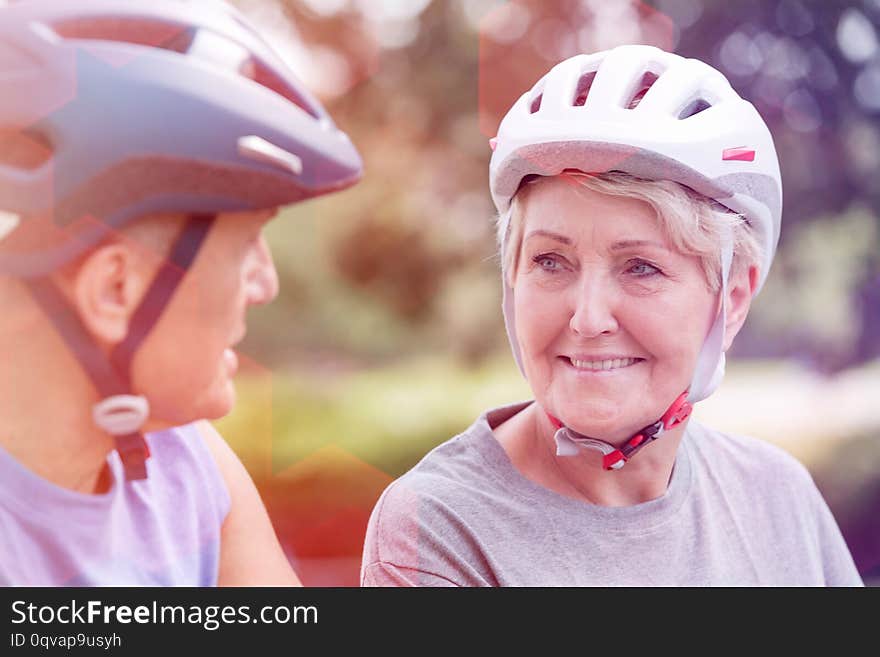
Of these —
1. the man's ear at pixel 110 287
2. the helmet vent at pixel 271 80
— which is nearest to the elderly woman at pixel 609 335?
the helmet vent at pixel 271 80

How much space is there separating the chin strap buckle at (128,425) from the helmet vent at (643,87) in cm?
95

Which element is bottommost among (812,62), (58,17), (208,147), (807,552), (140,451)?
(807,552)

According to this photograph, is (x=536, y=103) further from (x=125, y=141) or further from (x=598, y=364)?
(x=125, y=141)

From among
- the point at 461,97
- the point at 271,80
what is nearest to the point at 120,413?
the point at 271,80

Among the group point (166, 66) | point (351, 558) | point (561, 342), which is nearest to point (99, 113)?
point (166, 66)

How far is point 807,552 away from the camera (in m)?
1.85

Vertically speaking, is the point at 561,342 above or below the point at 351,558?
above

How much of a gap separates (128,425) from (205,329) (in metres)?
0.15

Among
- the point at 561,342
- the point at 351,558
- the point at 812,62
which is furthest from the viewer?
the point at 812,62

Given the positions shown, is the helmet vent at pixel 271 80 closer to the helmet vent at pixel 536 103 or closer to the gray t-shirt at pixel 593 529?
the helmet vent at pixel 536 103

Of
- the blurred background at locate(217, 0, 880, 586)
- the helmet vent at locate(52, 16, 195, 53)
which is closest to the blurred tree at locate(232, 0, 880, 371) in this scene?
the blurred background at locate(217, 0, 880, 586)

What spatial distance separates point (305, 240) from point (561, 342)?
539mm
